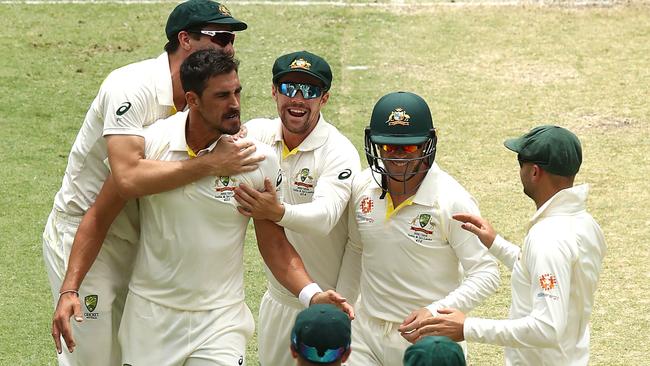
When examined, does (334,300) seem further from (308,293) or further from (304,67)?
(304,67)

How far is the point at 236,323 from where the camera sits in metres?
6.14

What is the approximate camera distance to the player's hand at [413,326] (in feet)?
19.2

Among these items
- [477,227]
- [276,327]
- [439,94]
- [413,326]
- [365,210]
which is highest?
[477,227]

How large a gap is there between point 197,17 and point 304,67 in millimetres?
609

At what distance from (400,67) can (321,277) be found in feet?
24.2

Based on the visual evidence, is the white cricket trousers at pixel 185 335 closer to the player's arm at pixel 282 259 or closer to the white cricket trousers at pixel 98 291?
the player's arm at pixel 282 259

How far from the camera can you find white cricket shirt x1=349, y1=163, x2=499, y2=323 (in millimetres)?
6172

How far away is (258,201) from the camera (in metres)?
5.97

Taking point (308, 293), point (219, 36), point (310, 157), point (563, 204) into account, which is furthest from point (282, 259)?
point (563, 204)

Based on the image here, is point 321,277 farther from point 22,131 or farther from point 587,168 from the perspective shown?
point 22,131

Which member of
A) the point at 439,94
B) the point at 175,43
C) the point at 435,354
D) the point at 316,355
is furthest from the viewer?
the point at 439,94

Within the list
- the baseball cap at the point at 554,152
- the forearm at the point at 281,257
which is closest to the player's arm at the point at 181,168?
the forearm at the point at 281,257

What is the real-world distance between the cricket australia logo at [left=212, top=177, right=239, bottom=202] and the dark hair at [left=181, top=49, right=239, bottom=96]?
16.4 inches

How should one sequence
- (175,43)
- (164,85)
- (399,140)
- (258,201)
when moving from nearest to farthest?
1. (258,201)
2. (399,140)
3. (164,85)
4. (175,43)
